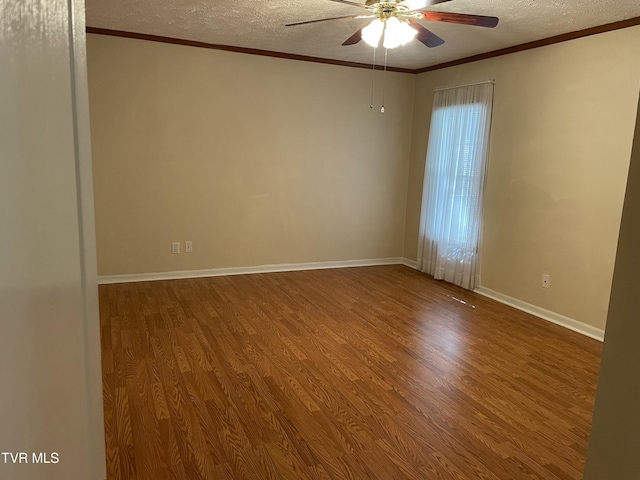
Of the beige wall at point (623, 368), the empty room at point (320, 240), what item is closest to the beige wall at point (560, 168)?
the empty room at point (320, 240)

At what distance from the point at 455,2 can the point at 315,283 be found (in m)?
2.98

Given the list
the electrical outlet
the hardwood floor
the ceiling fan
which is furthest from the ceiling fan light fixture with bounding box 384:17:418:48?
the electrical outlet

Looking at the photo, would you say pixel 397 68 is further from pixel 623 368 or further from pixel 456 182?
pixel 623 368

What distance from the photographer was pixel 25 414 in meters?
0.42

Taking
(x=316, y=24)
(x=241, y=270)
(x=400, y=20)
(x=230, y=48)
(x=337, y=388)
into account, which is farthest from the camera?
(x=241, y=270)

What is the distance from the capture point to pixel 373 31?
121 inches

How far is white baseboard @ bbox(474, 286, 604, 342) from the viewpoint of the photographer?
377cm

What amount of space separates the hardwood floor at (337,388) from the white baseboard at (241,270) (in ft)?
0.98

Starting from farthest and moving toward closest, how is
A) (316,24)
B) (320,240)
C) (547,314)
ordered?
1. (320,240)
2. (547,314)
3. (316,24)

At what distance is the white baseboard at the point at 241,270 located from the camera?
482 cm

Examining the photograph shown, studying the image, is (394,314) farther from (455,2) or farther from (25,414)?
(25,414)

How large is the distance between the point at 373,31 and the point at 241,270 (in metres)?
3.10

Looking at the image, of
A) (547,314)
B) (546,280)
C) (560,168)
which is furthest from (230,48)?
(547,314)

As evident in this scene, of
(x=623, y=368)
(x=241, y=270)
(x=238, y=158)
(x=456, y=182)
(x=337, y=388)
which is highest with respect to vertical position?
(x=238, y=158)
